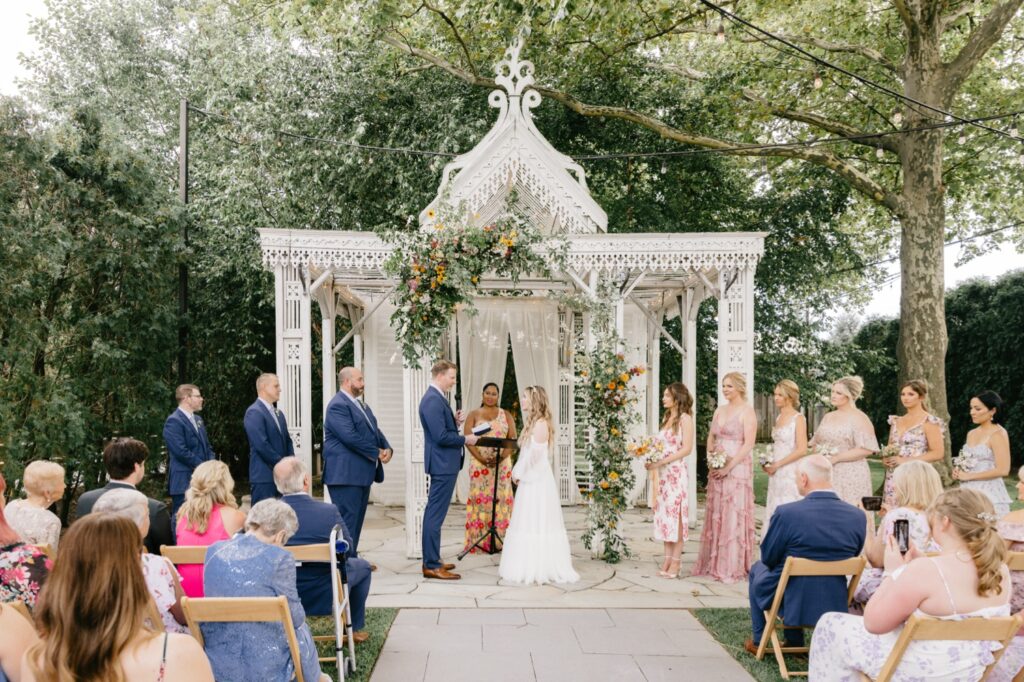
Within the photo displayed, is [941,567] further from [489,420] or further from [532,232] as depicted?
[489,420]

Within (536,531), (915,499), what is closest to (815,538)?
(915,499)

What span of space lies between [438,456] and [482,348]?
4.38 meters

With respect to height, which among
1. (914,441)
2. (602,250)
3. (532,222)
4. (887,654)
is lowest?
(887,654)

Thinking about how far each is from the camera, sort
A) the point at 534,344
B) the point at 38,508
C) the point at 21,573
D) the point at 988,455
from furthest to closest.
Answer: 1. the point at 534,344
2. the point at 988,455
3. the point at 38,508
4. the point at 21,573

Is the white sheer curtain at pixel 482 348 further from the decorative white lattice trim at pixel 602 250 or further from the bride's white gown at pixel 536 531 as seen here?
the bride's white gown at pixel 536 531

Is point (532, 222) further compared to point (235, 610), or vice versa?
point (532, 222)

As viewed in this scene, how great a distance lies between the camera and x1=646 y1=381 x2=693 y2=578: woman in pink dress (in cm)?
712

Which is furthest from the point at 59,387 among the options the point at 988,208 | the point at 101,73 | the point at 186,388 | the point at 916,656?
the point at 988,208

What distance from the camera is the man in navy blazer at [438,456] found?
22.9 feet

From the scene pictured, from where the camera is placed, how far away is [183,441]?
6816 millimetres

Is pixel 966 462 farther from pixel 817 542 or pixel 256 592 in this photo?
pixel 256 592

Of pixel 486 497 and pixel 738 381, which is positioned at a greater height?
pixel 738 381

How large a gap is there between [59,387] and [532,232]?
574cm

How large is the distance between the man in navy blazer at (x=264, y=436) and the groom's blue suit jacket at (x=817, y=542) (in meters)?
4.35
